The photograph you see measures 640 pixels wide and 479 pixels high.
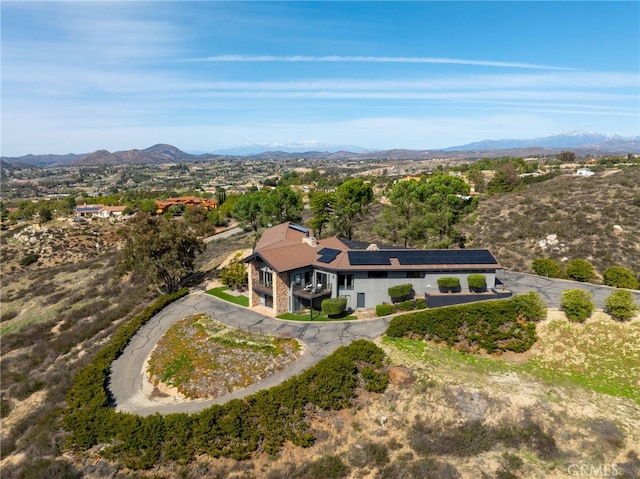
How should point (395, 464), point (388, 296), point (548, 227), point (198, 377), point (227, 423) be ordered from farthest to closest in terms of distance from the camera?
point (548, 227), point (388, 296), point (198, 377), point (227, 423), point (395, 464)

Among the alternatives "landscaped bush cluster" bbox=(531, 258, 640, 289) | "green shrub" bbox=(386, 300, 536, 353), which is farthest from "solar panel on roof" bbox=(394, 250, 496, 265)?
"landscaped bush cluster" bbox=(531, 258, 640, 289)

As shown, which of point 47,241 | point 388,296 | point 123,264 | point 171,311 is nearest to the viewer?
point 388,296

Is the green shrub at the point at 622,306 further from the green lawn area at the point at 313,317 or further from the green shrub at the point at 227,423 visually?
the green lawn area at the point at 313,317

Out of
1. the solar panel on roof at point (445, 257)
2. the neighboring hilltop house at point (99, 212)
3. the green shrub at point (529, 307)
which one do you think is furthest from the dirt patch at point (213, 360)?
the neighboring hilltop house at point (99, 212)

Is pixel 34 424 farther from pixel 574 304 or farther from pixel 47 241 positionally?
pixel 47 241

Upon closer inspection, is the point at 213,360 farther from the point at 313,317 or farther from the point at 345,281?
the point at 345,281

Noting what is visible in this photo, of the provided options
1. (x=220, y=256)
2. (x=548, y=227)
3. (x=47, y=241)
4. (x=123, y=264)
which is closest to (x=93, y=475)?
(x=123, y=264)
